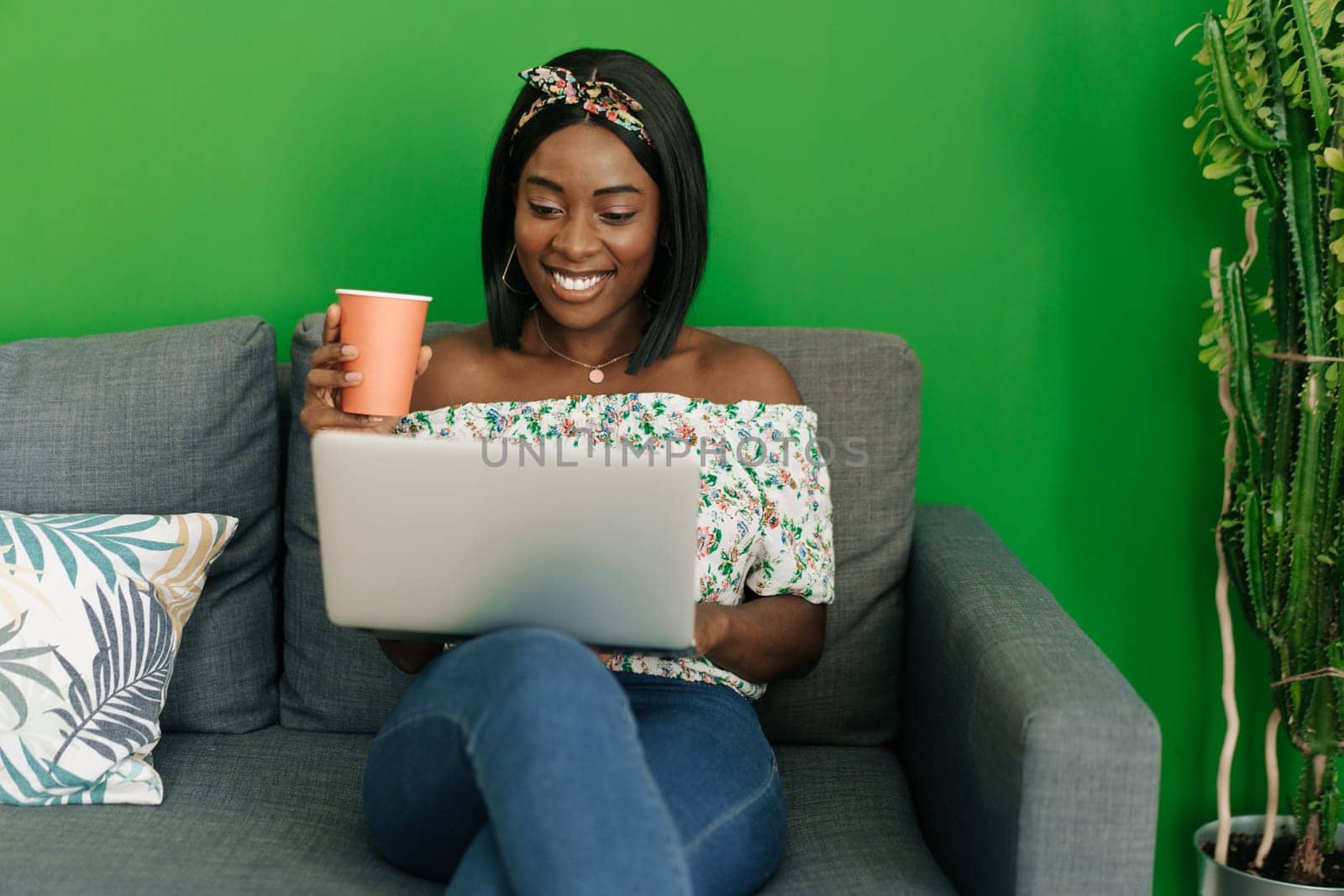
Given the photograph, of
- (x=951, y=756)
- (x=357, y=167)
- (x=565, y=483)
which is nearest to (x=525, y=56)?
(x=357, y=167)

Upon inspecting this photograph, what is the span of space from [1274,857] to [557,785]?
1292mm

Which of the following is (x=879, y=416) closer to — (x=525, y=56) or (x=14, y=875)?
(x=525, y=56)

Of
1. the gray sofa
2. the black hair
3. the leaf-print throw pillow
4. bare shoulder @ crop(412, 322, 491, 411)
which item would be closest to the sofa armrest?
the gray sofa

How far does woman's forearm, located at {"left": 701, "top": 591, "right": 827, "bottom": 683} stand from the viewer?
1.39 metres

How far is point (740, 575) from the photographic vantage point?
4.95ft

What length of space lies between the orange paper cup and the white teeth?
0.33m

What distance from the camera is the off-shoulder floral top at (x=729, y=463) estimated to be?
58.2 inches

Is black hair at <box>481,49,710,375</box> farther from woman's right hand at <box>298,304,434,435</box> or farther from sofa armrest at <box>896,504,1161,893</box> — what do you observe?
sofa armrest at <box>896,504,1161,893</box>

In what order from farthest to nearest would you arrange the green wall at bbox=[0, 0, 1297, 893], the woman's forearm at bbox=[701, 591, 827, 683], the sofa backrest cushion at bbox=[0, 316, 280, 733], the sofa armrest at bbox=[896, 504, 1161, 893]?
the green wall at bbox=[0, 0, 1297, 893] → the sofa backrest cushion at bbox=[0, 316, 280, 733] → the woman's forearm at bbox=[701, 591, 827, 683] → the sofa armrest at bbox=[896, 504, 1161, 893]

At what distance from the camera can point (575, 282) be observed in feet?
5.12

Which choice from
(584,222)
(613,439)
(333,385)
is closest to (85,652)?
(333,385)

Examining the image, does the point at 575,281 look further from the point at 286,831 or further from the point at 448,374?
the point at 286,831

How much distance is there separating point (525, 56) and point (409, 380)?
841 mm

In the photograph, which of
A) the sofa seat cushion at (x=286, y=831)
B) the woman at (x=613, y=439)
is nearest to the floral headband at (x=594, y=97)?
the woman at (x=613, y=439)
